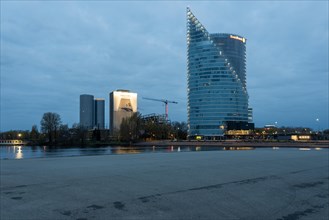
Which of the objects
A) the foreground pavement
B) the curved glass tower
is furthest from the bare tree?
the foreground pavement

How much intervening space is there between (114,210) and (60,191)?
9.25 feet

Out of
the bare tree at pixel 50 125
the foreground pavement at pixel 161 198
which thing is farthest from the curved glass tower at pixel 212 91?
the foreground pavement at pixel 161 198

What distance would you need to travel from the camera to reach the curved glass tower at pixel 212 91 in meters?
188

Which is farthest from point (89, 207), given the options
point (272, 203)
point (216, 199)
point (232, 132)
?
point (232, 132)

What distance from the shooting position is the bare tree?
133 meters

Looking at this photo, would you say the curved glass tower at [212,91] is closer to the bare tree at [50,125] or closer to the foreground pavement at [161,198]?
the bare tree at [50,125]

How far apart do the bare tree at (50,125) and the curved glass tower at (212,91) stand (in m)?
82.2

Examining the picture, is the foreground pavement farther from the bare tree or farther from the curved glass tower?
the curved glass tower

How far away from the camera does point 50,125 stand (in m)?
133

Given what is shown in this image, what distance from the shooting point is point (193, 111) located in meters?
195

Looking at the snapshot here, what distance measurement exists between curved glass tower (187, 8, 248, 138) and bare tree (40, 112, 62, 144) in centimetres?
8221

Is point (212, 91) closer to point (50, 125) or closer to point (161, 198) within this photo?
point (50, 125)

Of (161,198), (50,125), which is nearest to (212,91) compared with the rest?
(50,125)

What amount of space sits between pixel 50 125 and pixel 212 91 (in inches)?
3503
